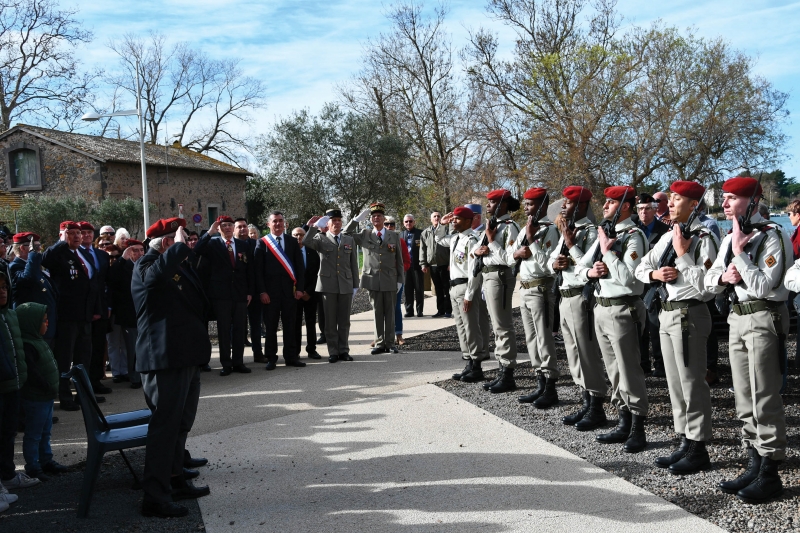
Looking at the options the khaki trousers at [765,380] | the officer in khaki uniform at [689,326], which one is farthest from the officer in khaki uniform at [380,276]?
the khaki trousers at [765,380]

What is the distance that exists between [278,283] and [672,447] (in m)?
5.86

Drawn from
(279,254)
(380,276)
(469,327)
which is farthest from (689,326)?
(279,254)

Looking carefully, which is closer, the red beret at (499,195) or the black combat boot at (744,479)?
the black combat boot at (744,479)

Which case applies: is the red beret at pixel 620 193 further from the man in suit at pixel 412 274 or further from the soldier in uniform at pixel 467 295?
the man in suit at pixel 412 274

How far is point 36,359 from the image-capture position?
5383 millimetres

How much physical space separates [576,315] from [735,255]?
1.77m

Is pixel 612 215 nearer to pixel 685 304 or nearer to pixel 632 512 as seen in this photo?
pixel 685 304

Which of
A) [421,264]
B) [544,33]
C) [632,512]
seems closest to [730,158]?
[544,33]

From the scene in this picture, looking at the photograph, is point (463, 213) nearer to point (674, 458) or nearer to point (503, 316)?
point (503, 316)

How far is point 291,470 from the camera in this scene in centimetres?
519

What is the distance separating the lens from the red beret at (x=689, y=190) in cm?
482

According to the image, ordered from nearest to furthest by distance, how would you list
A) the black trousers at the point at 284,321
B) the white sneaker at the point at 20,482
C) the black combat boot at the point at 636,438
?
the white sneaker at the point at 20,482 < the black combat boot at the point at 636,438 < the black trousers at the point at 284,321

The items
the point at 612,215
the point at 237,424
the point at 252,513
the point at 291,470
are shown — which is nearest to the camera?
the point at 252,513

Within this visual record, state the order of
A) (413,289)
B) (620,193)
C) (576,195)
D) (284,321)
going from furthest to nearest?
(413,289)
(284,321)
(576,195)
(620,193)
